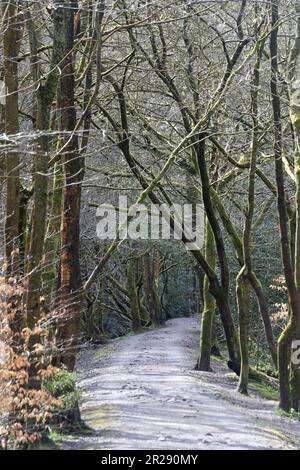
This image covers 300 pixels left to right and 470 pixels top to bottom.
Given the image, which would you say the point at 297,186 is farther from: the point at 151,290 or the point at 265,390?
the point at 151,290

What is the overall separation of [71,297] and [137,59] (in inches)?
316

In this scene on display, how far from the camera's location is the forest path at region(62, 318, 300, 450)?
1080 cm

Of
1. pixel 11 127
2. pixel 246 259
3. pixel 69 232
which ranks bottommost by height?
pixel 246 259

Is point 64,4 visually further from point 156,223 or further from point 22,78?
point 156,223

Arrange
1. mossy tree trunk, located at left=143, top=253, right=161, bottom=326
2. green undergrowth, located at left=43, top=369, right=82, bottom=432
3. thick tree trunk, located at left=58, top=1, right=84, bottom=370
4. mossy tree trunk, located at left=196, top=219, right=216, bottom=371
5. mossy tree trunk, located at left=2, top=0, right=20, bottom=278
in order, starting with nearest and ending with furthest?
green undergrowth, located at left=43, top=369, right=82, bottom=432 → thick tree trunk, located at left=58, top=1, right=84, bottom=370 → mossy tree trunk, located at left=2, top=0, right=20, bottom=278 → mossy tree trunk, located at left=196, top=219, right=216, bottom=371 → mossy tree trunk, located at left=143, top=253, right=161, bottom=326

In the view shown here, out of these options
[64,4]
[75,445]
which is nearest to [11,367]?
[75,445]

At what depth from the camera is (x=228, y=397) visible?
55.0 feet

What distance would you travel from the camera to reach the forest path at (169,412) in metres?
10.8

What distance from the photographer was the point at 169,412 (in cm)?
1338

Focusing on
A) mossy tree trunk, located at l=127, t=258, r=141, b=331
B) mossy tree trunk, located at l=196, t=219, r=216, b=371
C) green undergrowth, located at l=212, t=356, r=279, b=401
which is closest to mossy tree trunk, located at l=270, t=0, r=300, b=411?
green undergrowth, located at l=212, t=356, r=279, b=401

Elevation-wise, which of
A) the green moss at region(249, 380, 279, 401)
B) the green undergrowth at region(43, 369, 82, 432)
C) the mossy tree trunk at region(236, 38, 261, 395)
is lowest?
the green moss at region(249, 380, 279, 401)

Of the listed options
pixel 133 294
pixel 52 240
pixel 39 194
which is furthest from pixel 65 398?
pixel 133 294

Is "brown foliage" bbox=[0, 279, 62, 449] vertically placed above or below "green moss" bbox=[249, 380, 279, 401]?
above

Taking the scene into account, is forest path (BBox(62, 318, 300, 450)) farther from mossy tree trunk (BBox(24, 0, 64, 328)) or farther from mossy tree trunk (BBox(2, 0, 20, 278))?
mossy tree trunk (BBox(2, 0, 20, 278))
